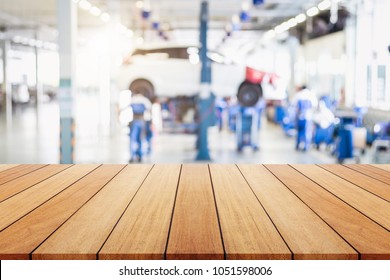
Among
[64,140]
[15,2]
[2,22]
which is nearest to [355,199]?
[64,140]

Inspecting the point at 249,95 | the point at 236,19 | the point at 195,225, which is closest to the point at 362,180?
the point at 195,225

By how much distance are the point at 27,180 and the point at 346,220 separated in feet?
4.99

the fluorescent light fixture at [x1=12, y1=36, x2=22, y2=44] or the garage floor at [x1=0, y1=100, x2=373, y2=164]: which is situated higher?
the fluorescent light fixture at [x1=12, y1=36, x2=22, y2=44]

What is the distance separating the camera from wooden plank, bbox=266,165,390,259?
1643mm

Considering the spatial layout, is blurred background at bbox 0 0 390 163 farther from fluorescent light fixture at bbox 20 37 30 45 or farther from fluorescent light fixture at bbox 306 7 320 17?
fluorescent light fixture at bbox 20 37 30 45

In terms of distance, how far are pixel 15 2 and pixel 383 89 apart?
10.2 meters

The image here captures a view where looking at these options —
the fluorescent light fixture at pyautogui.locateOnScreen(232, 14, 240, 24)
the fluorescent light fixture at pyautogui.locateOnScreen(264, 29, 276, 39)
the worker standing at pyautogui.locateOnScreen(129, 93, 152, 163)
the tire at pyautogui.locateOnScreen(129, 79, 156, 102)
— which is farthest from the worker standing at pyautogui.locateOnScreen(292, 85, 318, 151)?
the fluorescent light fixture at pyautogui.locateOnScreen(264, 29, 276, 39)

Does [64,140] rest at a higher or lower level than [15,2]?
lower

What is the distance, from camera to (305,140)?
1019 cm

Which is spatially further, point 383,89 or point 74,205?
point 383,89

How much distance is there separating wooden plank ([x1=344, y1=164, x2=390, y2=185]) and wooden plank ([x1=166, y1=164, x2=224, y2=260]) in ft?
2.76

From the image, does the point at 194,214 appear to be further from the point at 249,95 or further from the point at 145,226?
the point at 249,95

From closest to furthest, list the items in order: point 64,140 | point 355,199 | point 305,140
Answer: point 355,199
point 64,140
point 305,140
